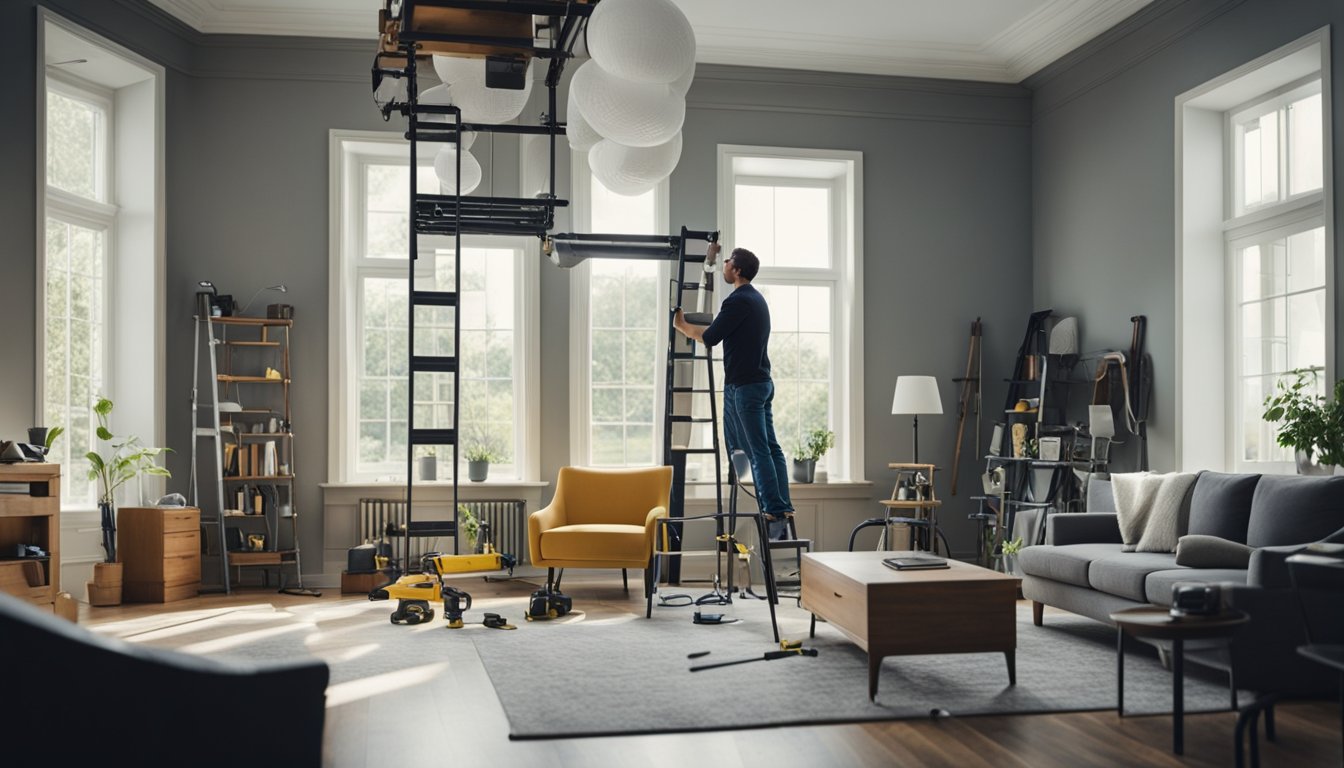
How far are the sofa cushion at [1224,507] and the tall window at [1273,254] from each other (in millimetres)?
1084

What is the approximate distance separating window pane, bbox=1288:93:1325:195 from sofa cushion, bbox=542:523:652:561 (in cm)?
439

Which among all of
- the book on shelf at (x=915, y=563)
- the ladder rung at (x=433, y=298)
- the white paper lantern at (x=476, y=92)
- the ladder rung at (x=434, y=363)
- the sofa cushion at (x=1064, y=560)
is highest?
the white paper lantern at (x=476, y=92)

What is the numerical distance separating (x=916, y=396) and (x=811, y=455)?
92 cm

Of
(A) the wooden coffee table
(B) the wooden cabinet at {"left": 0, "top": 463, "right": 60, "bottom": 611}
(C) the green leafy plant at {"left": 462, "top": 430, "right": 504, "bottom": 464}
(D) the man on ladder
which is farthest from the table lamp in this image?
(B) the wooden cabinet at {"left": 0, "top": 463, "right": 60, "bottom": 611}

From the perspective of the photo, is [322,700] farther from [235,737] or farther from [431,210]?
[431,210]

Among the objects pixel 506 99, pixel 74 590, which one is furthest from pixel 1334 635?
pixel 74 590

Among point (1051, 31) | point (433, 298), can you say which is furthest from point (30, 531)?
point (1051, 31)

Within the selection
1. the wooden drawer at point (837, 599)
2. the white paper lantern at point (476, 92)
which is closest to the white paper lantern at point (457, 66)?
the white paper lantern at point (476, 92)

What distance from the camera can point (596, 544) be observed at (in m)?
6.89

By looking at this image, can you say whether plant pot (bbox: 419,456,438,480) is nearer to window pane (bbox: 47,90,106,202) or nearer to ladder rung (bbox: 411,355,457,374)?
ladder rung (bbox: 411,355,457,374)

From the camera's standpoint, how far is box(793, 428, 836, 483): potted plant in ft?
28.4

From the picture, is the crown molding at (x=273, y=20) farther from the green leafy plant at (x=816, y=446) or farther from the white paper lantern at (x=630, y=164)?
the green leafy plant at (x=816, y=446)

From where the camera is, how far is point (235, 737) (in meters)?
1.91

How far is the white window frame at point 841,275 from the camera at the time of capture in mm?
8828
